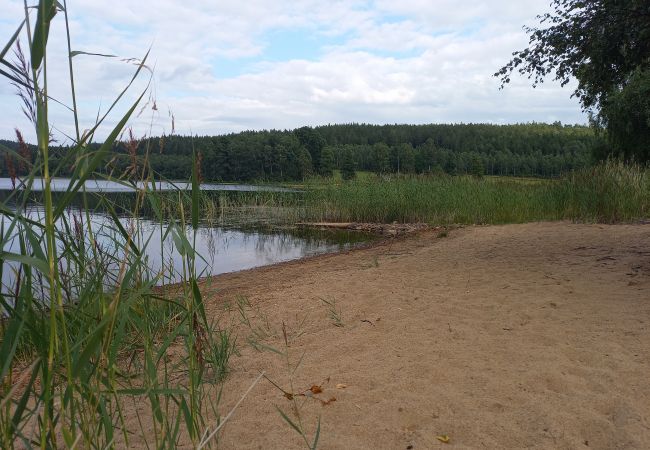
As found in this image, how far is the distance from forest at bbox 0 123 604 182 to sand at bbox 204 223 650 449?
1.47 m

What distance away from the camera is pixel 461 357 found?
309 centimetres

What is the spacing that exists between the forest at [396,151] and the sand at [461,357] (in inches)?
58.0

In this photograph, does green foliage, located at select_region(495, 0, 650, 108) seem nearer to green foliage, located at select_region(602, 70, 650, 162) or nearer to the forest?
green foliage, located at select_region(602, 70, 650, 162)

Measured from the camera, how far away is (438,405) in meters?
2.50

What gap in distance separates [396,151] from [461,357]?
41.2 m

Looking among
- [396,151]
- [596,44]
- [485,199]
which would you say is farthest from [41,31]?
[396,151]

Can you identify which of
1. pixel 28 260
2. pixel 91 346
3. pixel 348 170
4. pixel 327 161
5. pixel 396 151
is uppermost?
pixel 396 151

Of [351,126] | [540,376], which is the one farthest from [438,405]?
[351,126]

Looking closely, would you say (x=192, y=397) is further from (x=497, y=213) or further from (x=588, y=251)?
(x=497, y=213)


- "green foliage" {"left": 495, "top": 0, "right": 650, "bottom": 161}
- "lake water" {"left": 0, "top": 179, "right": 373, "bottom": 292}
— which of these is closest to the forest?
"lake water" {"left": 0, "top": 179, "right": 373, "bottom": 292}

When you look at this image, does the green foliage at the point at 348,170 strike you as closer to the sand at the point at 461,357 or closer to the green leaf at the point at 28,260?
the sand at the point at 461,357

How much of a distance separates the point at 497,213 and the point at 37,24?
13.1 m

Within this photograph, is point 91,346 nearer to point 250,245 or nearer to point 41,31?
point 41,31

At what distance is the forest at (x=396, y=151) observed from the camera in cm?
2959
